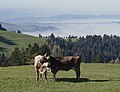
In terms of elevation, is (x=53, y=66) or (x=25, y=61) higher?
(x=53, y=66)

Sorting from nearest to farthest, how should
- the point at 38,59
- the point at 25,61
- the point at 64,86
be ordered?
the point at 64,86, the point at 38,59, the point at 25,61

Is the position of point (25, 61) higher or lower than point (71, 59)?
lower

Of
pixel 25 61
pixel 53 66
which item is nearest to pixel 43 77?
pixel 53 66

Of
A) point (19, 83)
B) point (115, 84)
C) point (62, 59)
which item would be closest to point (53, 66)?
point (62, 59)

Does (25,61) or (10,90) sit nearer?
(10,90)

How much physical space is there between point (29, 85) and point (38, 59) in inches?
135

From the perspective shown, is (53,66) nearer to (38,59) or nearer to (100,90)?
(38,59)

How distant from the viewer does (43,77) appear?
31.9 metres

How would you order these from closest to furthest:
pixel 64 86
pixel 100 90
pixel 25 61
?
pixel 100 90, pixel 64 86, pixel 25 61

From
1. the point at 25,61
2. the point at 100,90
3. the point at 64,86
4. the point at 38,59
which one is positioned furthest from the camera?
the point at 25,61

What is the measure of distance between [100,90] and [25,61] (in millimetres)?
79602

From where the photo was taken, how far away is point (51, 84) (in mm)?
27812

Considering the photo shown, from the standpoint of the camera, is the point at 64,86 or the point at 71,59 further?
the point at 71,59

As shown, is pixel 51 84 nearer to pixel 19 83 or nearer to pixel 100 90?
pixel 19 83
